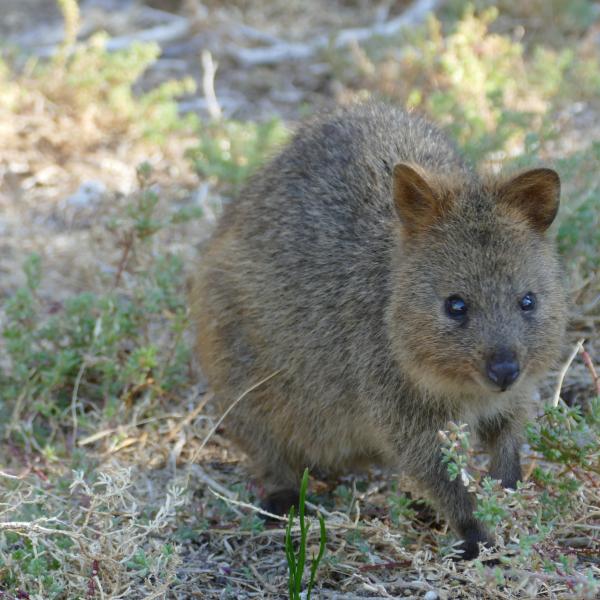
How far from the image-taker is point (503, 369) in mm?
3670

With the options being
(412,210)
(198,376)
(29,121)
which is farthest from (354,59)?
(412,210)

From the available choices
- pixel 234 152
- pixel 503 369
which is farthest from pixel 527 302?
pixel 234 152

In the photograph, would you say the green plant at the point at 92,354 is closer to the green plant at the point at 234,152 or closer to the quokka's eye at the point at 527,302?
the green plant at the point at 234,152

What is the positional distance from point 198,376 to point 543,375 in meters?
2.33

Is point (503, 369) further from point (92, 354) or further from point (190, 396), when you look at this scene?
point (92, 354)

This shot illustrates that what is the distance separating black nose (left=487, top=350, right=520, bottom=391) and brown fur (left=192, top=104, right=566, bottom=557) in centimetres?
4

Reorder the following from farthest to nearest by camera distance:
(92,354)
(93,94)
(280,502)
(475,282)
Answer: (93,94) → (92,354) → (280,502) → (475,282)

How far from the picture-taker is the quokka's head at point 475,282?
3.82 m

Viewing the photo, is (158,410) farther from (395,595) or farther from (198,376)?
(395,595)

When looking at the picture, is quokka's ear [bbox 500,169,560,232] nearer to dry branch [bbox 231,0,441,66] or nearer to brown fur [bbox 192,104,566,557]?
brown fur [bbox 192,104,566,557]

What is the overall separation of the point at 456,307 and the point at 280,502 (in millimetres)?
1661

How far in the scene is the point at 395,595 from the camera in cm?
400

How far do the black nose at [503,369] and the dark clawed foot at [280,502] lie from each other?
66.4 inches

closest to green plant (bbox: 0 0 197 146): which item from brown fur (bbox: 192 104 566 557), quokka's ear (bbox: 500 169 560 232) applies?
brown fur (bbox: 192 104 566 557)
